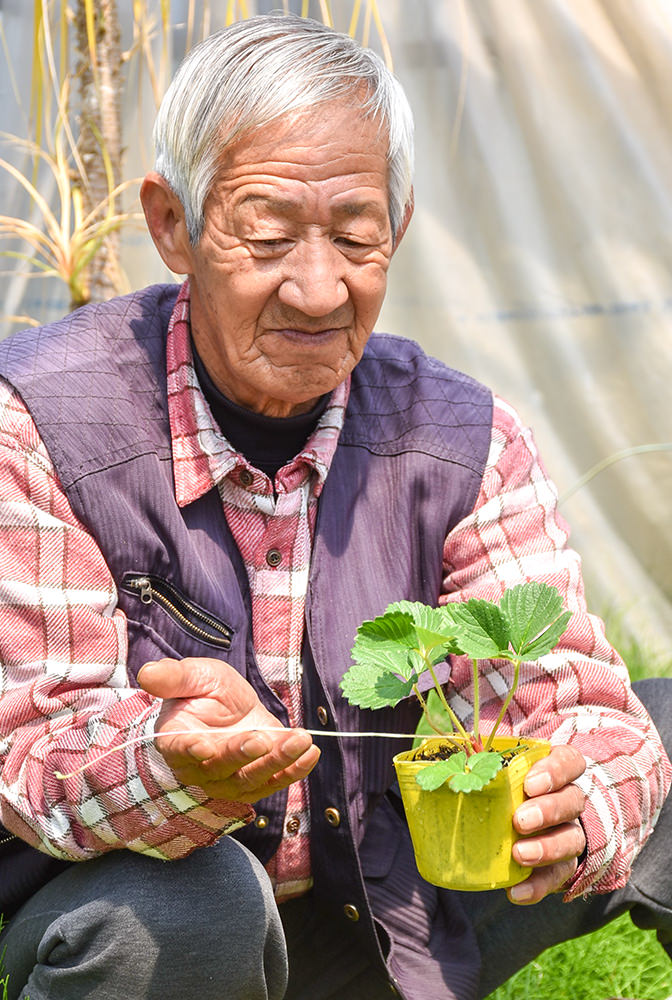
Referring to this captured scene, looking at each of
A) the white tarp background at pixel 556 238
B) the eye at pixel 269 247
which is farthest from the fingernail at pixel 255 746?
the white tarp background at pixel 556 238

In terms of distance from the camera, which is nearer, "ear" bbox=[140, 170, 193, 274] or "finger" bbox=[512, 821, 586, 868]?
"finger" bbox=[512, 821, 586, 868]

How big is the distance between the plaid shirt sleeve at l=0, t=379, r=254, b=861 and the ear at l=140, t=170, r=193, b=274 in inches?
14.4

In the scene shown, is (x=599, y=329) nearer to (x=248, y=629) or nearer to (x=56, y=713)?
(x=248, y=629)

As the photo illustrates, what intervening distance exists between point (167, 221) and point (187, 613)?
645 mm

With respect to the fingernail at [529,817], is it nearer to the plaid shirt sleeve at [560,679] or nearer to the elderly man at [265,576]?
the elderly man at [265,576]

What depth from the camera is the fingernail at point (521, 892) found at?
65.7 inches

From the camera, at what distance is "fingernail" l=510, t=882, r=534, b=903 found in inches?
65.7

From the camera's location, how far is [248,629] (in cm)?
192

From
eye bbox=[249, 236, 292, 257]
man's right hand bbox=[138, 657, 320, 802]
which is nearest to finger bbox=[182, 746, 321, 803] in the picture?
man's right hand bbox=[138, 657, 320, 802]

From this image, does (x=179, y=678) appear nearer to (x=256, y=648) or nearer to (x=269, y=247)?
(x=256, y=648)

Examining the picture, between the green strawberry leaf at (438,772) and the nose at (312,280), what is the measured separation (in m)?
0.71

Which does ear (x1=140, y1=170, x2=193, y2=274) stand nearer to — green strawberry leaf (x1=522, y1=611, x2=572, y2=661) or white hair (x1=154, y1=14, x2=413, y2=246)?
white hair (x1=154, y1=14, x2=413, y2=246)

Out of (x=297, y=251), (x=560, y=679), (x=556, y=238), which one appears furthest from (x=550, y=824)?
(x=556, y=238)

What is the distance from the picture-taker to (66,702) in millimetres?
1710
